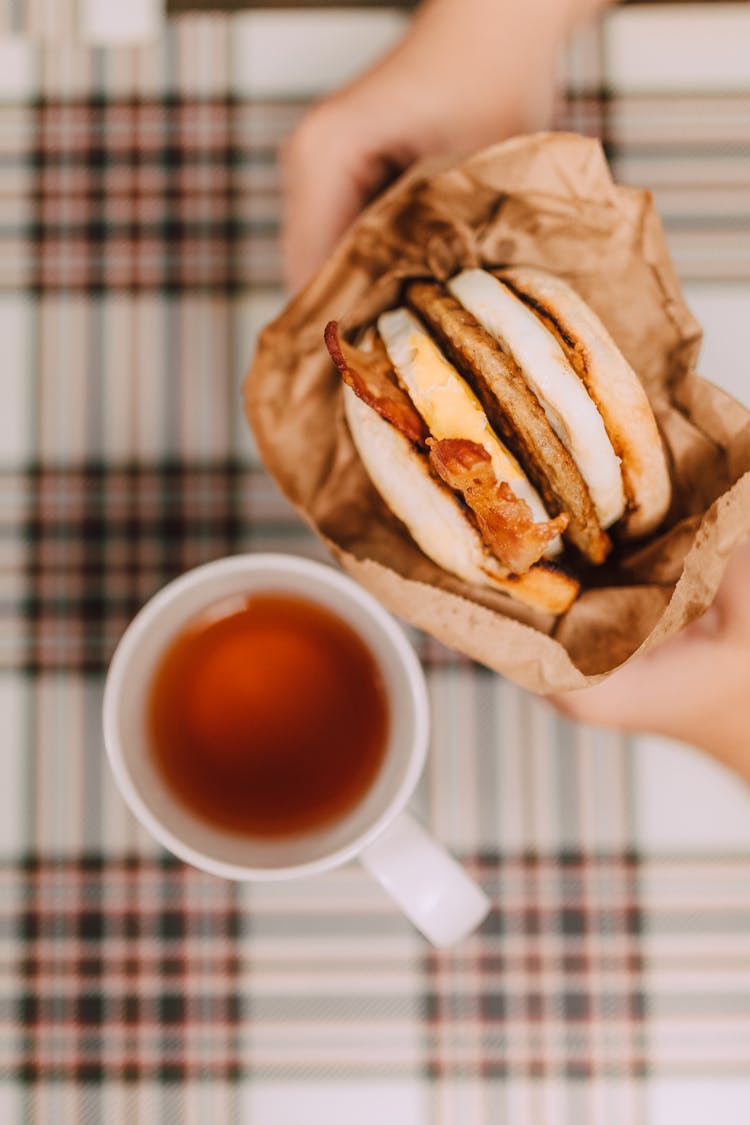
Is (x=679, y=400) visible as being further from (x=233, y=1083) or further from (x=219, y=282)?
(x=233, y=1083)

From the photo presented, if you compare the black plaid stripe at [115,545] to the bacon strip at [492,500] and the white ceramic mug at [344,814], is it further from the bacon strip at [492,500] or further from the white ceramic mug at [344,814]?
the bacon strip at [492,500]

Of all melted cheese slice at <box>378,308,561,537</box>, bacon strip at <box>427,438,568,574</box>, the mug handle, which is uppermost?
melted cheese slice at <box>378,308,561,537</box>

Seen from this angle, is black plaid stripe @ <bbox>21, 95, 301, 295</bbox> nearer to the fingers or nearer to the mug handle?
the fingers

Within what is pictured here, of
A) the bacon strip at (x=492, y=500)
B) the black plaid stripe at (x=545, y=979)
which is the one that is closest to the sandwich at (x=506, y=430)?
the bacon strip at (x=492, y=500)

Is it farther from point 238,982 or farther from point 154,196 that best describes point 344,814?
point 154,196

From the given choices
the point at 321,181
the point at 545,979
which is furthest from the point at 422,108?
the point at 545,979

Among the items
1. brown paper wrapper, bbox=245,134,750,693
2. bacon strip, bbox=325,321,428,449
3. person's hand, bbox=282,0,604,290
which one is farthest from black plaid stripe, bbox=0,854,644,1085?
person's hand, bbox=282,0,604,290

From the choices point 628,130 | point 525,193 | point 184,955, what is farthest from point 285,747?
point 628,130
